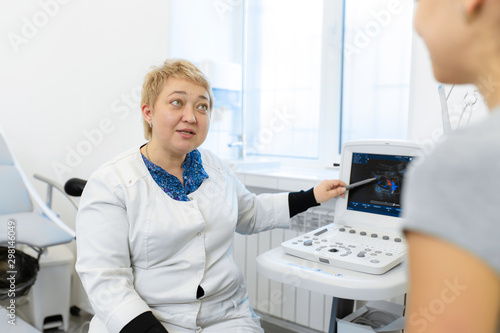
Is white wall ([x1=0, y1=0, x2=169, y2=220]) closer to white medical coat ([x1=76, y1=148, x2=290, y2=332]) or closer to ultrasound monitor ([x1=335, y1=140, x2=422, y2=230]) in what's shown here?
white medical coat ([x1=76, y1=148, x2=290, y2=332])

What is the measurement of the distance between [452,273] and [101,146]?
2.25 metres

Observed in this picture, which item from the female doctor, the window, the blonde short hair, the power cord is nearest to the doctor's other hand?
the female doctor

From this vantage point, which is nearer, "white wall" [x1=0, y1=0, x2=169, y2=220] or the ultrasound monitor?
the ultrasound monitor

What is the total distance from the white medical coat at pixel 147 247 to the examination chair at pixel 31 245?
0.78 meters

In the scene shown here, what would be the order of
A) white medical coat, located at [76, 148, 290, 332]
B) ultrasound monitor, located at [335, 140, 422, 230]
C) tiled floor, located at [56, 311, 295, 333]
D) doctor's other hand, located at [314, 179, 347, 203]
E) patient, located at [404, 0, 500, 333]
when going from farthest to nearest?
tiled floor, located at [56, 311, 295, 333]
doctor's other hand, located at [314, 179, 347, 203]
ultrasound monitor, located at [335, 140, 422, 230]
white medical coat, located at [76, 148, 290, 332]
patient, located at [404, 0, 500, 333]

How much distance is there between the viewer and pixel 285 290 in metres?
2.09

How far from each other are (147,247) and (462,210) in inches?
37.7

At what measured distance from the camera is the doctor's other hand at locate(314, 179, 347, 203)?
55.5 inches

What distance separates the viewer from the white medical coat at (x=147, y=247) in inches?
41.5

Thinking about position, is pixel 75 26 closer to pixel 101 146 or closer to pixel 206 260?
pixel 101 146

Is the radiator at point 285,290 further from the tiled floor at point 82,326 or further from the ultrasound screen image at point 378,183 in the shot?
the ultrasound screen image at point 378,183

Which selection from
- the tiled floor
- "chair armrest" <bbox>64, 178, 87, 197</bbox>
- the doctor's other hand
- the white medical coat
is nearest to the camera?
the white medical coat

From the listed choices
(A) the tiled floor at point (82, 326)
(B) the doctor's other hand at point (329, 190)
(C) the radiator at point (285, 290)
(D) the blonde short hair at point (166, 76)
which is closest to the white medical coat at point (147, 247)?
(D) the blonde short hair at point (166, 76)

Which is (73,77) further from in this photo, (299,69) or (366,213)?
(366,213)
